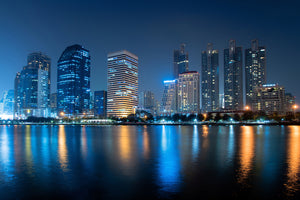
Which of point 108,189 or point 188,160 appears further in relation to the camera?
point 188,160

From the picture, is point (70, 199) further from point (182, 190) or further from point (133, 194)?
point (182, 190)

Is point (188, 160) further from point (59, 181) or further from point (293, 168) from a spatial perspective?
point (59, 181)

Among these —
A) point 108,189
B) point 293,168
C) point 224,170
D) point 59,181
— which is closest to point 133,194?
point 108,189

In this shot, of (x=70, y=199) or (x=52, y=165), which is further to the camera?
(x=52, y=165)

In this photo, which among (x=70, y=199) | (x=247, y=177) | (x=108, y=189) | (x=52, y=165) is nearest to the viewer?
(x=70, y=199)

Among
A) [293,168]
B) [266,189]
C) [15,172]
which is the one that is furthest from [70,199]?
[293,168]

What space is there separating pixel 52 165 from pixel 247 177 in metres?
21.5

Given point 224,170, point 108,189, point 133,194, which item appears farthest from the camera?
point 224,170

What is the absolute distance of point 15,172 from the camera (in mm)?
25906

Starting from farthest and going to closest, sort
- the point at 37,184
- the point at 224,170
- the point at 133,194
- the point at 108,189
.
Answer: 1. the point at 224,170
2. the point at 37,184
3. the point at 108,189
4. the point at 133,194

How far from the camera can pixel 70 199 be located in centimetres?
1703

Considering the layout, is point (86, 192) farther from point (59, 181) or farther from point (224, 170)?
point (224, 170)

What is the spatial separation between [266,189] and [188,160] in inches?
551

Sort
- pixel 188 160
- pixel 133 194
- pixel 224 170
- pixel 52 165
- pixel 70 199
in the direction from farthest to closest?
pixel 188 160 → pixel 52 165 → pixel 224 170 → pixel 133 194 → pixel 70 199
